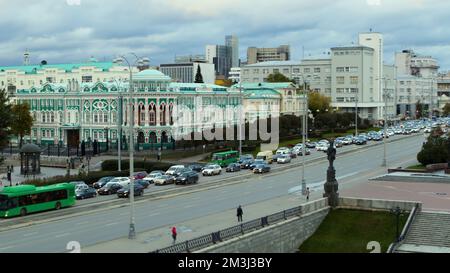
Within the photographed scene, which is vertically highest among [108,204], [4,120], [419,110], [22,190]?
[4,120]

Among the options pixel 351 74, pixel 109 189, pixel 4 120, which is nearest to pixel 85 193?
pixel 109 189

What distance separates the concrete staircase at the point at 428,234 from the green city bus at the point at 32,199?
2105 cm

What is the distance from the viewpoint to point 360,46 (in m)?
145

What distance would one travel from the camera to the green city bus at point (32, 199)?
38344 mm

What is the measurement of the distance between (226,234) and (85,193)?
19895 mm

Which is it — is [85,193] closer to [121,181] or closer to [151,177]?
[121,181]

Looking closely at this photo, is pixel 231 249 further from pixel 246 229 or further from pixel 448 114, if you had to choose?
pixel 448 114

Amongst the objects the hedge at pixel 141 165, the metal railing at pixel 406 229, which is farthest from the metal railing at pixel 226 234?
the hedge at pixel 141 165

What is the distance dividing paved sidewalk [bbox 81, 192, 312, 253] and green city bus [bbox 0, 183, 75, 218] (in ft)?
33.5

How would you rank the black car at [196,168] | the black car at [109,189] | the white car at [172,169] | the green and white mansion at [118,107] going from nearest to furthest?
the black car at [109,189], the white car at [172,169], the black car at [196,168], the green and white mansion at [118,107]

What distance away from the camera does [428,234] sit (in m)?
33.8

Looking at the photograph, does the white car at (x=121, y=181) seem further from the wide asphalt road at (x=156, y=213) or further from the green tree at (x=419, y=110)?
the green tree at (x=419, y=110)
